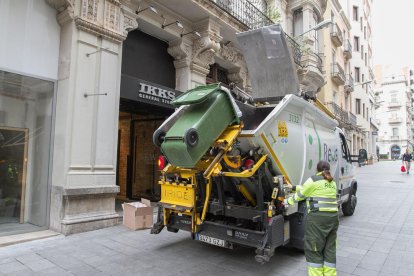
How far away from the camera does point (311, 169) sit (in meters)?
5.82

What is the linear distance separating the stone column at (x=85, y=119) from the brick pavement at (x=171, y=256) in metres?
0.53

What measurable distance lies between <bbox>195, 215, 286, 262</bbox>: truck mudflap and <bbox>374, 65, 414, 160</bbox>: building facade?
77246 mm

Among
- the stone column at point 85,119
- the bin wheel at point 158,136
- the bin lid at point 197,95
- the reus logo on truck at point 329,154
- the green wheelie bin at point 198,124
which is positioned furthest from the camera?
the reus logo on truck at point 329,154

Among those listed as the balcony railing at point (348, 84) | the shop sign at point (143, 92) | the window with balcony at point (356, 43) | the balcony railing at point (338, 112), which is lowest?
the shop sign at point (143, 92)

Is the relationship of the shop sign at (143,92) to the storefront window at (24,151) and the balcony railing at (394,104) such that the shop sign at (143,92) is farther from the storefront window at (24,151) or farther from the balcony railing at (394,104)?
the balcony railing at (394,104)

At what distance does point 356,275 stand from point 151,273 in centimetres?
284

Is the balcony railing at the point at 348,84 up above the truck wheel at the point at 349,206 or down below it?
above

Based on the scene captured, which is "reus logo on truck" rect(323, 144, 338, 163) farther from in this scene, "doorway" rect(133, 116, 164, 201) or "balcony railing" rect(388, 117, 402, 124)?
"balcony railing" rect(388, 117, 402, 124)

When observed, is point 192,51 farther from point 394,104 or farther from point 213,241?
point 394,104

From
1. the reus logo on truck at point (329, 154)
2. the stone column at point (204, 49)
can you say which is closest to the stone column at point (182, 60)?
the stone column at point (204, 49)

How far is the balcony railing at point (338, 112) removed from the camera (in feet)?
75.8

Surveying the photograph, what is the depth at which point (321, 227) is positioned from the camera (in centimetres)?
407

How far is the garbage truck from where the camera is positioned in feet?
14.0

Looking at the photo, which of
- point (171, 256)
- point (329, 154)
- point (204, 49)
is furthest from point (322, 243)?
point (204, 49)
